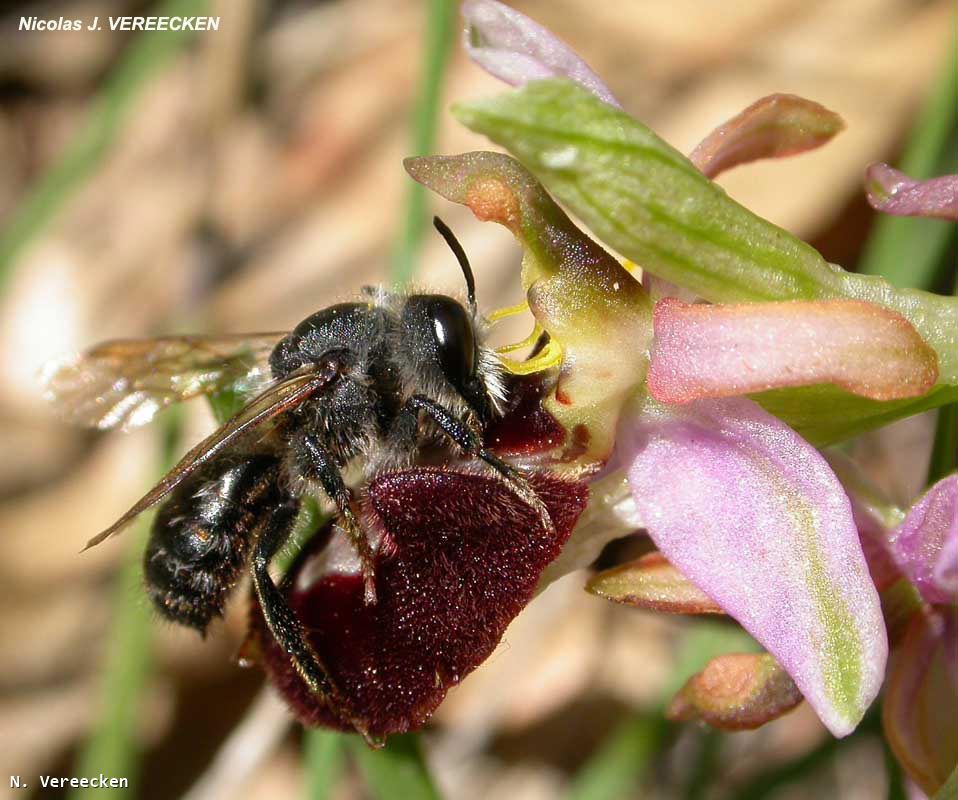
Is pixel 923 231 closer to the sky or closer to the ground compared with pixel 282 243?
closer to the sky

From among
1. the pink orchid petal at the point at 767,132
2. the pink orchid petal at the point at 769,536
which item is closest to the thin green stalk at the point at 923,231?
the pink orchid petal at the point at 767,132

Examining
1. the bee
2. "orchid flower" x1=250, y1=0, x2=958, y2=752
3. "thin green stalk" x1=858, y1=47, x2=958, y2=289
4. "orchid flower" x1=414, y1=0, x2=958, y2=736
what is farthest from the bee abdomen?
"thin green stalk" x1=858, y1=47, x2=958, y2=289

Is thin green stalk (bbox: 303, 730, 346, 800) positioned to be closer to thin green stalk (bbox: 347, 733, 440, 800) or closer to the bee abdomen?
thin green stalk (bbox: 347, 733, 440, 800)

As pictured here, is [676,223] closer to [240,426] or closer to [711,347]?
[711,347]

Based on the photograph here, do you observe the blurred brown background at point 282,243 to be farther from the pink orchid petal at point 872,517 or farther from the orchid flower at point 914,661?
the orchid flower at point 914,661

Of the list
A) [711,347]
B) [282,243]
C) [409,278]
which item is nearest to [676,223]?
[711,347]

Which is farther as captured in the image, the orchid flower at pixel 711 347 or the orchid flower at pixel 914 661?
the orchid flower at pixel 914 661

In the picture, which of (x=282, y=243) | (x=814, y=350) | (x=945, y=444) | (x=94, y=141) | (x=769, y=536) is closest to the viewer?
(x=814, y=350)
